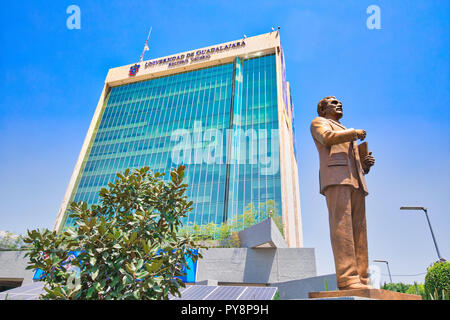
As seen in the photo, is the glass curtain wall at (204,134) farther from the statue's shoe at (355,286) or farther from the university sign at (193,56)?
the statue's shoe at (355,286)

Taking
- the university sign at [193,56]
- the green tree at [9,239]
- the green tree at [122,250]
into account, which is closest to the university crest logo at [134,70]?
the university sign at [193,56]

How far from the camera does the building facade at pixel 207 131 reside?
33.9 m

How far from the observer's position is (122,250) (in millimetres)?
4781

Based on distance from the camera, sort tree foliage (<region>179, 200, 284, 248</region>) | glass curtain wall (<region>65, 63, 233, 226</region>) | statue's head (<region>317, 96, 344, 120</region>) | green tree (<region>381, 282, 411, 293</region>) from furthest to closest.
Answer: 1. glass curtain wall (<region>65, 63, 233, 226</region>)
2. tree foliage (<region>179, 200, 284, 248</region>)
3. green tree (<region>381, 282, 411, 293</region>)
4. statue's head (<region>317, 96, 344, 120</region>)

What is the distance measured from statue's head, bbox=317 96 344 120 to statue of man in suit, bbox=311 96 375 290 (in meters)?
0.40

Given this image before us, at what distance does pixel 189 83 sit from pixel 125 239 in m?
43.8

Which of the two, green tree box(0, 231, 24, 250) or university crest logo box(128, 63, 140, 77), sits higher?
university crest logo box(128, 63, 140, 77)

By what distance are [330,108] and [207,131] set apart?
33.7 meters

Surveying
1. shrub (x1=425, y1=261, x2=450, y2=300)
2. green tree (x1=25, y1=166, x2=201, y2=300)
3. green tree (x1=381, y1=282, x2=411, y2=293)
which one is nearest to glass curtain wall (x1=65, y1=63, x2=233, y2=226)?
green tree (x1=381, y1=282, x2=411, y2=293)

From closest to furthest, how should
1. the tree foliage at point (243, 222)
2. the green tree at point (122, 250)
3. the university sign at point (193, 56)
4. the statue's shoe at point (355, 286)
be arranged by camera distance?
the statue's shoe at point (355, 286), the green tree at point (122, 250), the tree foliage at point (243, 222), the university sign at point (193, 56)

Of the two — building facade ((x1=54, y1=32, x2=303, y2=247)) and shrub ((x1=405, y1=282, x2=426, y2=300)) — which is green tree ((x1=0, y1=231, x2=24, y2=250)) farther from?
shrub ((x1=405, y1=282, x2=426, y2=300))

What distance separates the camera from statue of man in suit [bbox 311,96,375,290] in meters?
4.47

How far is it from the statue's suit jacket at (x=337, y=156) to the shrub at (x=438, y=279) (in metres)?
3.55
